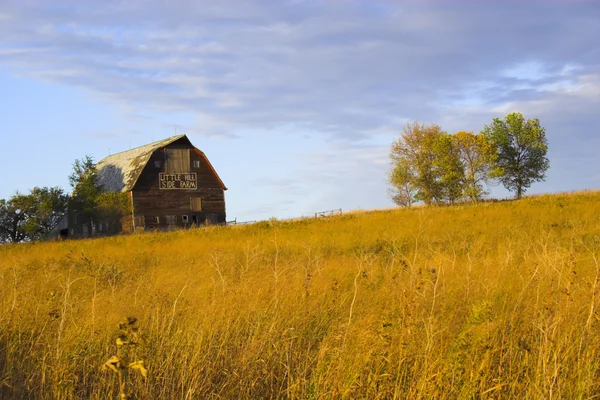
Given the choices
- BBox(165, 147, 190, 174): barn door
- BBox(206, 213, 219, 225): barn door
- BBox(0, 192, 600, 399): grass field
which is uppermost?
BBox(165, 147, 190, 174): barn door

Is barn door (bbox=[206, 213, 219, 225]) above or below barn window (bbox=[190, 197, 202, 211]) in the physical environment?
below

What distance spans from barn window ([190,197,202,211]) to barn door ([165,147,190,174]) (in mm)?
2535

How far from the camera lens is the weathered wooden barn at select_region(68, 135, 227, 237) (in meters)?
48.8

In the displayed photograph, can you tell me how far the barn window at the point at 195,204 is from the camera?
1987 inches

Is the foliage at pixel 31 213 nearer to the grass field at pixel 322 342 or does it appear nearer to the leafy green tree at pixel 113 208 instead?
the leafy green tree at pixel 113 208

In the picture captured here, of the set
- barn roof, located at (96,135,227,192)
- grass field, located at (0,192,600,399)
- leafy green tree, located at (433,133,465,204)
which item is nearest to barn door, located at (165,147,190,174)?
barn roof, located at (96,135,227,192)

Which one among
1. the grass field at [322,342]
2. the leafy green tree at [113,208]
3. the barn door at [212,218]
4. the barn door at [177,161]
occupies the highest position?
the barn door at [177,161]

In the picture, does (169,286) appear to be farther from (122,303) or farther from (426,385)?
(426,385)

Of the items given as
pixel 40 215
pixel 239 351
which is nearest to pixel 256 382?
pixel 239 351

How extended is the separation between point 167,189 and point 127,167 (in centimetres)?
517

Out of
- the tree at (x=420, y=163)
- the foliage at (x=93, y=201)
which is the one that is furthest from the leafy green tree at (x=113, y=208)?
the tree at (x=420, y=163)

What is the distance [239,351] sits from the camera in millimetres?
6121

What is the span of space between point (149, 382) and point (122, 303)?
2667mm

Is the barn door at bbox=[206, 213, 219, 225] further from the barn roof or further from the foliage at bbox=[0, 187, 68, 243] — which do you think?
the foliage at bbox=[0, 187, 68, 243]
